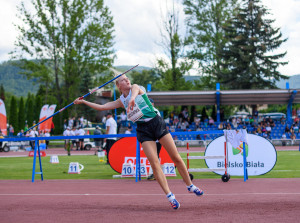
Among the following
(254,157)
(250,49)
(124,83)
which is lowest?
(254,157)

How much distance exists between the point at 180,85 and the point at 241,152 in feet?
108

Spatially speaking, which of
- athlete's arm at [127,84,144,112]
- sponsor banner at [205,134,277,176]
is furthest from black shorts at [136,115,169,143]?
sponsor banner at [205,134,277,176]

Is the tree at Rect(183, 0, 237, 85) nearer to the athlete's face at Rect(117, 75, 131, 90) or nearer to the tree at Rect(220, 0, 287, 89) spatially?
the tree at Rect(220, 0, 287, 89)

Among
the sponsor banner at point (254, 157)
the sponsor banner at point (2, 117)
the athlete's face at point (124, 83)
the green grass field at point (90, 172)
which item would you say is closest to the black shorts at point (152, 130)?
the athlete's face at point (124, 83)

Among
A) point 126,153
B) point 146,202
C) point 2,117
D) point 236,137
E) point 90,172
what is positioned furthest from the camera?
point 2,117

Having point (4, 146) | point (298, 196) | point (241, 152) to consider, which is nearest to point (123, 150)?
point (241, 152)

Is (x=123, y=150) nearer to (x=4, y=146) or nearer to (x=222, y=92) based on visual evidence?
(x=4, y=146)

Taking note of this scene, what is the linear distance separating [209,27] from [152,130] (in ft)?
161

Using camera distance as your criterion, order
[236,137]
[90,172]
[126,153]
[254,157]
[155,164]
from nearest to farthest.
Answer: [155,164], [236,137], [254,157], [126,153], [90,172]

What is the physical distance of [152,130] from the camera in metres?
6.73

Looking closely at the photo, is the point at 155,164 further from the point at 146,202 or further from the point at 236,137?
the point at 236,137

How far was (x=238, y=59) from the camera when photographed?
51406mm

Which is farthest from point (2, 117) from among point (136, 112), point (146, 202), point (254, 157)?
point (136, 112)

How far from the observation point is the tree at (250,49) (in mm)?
50688
